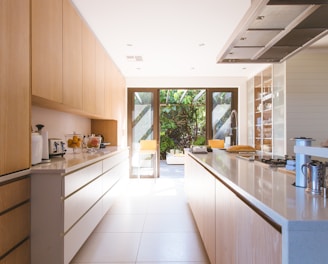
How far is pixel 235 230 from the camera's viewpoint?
1336 mm

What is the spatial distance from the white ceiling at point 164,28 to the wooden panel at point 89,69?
0.18 m

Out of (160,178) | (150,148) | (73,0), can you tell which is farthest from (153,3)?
(160,178)

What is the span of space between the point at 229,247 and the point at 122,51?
12.7 feet

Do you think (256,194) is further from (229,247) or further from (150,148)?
(150,148)

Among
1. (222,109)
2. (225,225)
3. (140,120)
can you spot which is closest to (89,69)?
(225,225)

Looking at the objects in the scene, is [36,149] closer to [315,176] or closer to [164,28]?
[315,176]

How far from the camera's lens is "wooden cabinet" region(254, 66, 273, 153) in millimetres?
5262

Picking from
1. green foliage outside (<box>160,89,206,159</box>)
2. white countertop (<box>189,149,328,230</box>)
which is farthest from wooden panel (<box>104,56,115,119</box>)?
green foliage outside (<box>160,89,206,159</box>)

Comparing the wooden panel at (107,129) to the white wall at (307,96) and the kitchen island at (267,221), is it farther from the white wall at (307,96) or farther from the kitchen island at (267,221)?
the kitchen island at (267,221)

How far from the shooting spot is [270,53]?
2.16 meters

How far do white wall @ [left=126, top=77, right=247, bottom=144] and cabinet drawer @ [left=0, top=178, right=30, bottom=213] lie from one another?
16.3 ft

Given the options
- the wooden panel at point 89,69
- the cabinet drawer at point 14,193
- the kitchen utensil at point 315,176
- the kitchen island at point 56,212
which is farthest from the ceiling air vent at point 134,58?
the kitchen utensil at point 315,176

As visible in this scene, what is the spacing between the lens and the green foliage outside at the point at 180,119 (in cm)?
1055

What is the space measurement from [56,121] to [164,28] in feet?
6.30
